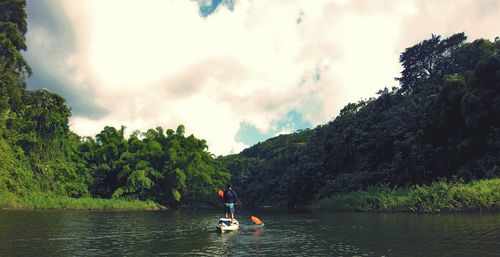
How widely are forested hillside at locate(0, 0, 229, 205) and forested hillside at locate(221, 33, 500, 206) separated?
68.2 ft

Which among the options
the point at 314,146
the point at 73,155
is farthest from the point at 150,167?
the point at 314,146

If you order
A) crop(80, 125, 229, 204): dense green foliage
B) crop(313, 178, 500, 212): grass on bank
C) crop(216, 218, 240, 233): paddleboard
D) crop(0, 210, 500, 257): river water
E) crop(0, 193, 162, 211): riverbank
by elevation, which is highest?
crop(80, 125, 229, 204): dense green foliage

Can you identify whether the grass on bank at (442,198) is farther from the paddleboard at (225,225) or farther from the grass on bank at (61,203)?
the grass on bank at (61,203)

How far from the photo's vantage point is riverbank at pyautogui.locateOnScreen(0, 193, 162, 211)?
167 ft

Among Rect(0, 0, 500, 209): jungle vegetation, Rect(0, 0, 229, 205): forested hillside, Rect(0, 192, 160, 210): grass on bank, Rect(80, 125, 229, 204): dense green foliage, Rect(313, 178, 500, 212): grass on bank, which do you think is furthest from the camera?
Rect(80, 125, 229, 204): dense green foliage

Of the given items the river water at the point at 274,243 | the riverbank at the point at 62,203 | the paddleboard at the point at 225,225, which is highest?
the riverbank at the point at 62,203

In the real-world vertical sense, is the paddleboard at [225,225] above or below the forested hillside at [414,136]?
below

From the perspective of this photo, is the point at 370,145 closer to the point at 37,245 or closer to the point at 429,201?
the point at 429,201

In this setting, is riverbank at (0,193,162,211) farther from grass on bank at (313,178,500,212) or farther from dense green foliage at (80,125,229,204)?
grass on bank at (313,178,500,212)

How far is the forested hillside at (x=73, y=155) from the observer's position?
59594mm

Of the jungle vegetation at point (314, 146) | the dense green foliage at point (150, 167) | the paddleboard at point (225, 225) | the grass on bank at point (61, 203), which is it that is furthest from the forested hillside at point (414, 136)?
the grass on bank at point (61, 203)

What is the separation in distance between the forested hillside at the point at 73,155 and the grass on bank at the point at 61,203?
6.56ft

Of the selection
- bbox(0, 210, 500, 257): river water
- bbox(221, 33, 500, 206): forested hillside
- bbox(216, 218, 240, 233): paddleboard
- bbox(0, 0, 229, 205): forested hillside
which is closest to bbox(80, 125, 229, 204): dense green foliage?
bbox(0, 0, 229, 205): forested hillside

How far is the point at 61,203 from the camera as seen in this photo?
2208 inches
